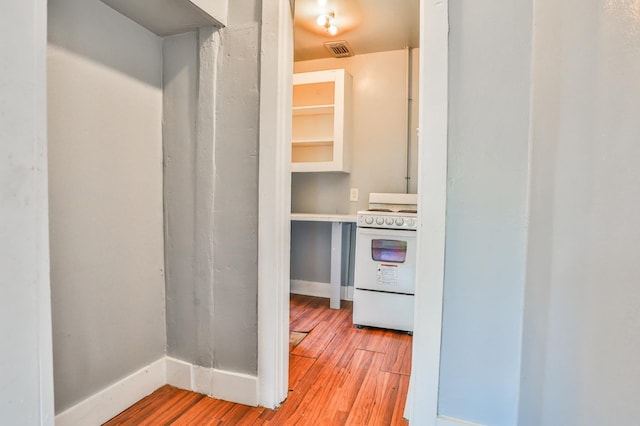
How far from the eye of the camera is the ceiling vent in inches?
116

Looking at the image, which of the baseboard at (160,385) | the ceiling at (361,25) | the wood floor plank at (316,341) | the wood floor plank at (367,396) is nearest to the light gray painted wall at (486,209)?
the wood floor plank at (367,396)

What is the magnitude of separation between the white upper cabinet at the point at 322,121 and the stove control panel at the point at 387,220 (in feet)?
2.20

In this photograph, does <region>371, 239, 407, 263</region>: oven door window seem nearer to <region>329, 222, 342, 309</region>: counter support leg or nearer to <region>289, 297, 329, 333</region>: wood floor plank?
<region>329, 222, 342, 309</region>: counter support leg

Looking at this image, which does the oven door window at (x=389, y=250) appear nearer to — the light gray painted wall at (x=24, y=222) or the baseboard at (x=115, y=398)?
the baseboard at (x=115, y=398)

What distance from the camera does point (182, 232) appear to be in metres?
1.68

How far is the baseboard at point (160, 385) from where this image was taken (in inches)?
54.0

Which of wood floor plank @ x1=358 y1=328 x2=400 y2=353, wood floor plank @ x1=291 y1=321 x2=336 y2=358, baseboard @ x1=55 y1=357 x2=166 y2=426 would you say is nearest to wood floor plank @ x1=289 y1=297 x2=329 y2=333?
wood floor plank @ x1=291 y1=321 x2=336 y2=358

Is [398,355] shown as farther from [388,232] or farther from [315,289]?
[315,289]

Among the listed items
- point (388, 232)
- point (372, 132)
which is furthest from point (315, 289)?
point (372, 132)

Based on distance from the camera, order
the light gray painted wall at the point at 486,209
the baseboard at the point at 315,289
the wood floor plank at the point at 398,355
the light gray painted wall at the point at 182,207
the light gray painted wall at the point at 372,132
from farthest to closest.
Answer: the baseboard at the point at 315,289 < the light gray painted wall at the point at 372,132 < the wood floor plank at the point at 398,355 < the light gray painted wall at the point at 182,207 < the light gray painted wall at the point at 486,209

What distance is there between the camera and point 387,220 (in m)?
2.53

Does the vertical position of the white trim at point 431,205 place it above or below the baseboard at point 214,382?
above

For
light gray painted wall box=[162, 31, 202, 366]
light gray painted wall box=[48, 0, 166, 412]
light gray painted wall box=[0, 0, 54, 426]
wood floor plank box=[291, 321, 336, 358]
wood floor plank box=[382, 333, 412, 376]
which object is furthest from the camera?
wood floor plank box=[291, 321, 336, 358]

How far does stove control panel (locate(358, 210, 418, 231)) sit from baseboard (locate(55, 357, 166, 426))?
1625 mm
